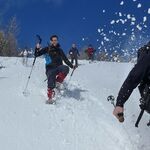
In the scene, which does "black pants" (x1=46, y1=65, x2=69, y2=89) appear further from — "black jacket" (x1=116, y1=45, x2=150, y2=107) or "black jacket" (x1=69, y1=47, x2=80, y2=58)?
"black jacket" (x1=69, y1=47, x2=80, y2=58)

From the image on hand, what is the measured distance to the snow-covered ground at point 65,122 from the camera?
1032cm

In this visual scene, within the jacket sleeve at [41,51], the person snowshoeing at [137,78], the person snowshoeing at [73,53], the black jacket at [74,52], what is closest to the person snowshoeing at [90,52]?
the person snowshoeing at [73,53]

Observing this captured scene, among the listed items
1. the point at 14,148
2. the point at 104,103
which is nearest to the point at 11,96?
the point at 104,103

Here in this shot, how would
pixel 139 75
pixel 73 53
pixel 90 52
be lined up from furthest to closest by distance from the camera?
pixel 90 52 < pixel 73 53 < pixel 139 75

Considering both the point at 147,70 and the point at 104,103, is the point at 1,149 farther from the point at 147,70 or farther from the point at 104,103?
the point at 104,103

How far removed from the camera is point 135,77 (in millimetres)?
6812

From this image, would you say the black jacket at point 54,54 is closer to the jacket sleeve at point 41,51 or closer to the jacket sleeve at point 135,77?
the jacket sleeve at point 41,51

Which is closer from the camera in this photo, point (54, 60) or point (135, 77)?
point (135, 77)

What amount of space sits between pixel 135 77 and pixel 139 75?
6 centimetres

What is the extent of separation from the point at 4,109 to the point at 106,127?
99.6 inches

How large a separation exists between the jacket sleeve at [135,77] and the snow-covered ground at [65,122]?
3386 millimetres

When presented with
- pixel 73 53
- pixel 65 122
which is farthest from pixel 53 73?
pixel 73 53

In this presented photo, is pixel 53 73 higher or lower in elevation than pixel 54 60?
lower

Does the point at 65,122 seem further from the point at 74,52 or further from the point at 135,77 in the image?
the point at 74,52
